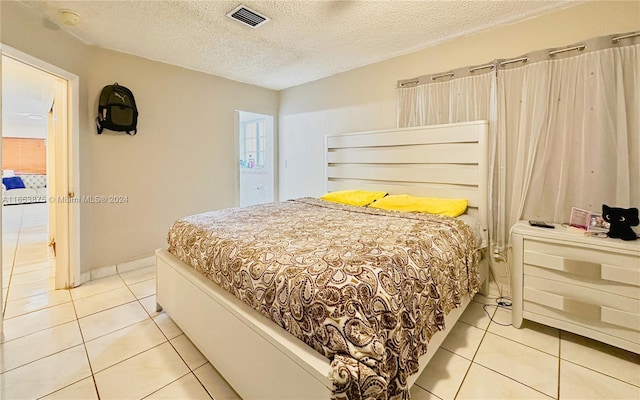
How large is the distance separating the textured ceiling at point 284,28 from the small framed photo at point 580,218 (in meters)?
1.59

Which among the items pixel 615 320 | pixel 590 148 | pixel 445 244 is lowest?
pixel 615 320

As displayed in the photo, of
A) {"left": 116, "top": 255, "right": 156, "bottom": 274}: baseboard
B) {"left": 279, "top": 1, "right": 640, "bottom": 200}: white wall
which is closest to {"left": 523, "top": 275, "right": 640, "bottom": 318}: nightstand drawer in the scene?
{"left": 279, "top": 1, "right": 640, "bottom": 200}: white wall

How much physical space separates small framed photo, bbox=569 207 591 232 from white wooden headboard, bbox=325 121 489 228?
1.92ft

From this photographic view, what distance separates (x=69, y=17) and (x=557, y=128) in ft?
13.3

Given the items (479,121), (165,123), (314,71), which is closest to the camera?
(479,121)

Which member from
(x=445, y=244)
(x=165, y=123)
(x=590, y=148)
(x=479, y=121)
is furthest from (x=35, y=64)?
(x=590, y=148)

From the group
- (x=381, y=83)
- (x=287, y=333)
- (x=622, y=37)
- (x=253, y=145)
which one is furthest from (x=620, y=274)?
(x=253, y=145)

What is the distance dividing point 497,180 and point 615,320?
4.11 feet

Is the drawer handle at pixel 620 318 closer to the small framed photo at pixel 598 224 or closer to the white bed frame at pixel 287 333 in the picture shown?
the small framed photo at pixel 598 224

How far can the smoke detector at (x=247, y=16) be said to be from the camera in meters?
2.22

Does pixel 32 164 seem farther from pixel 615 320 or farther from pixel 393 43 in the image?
pixel 615 320

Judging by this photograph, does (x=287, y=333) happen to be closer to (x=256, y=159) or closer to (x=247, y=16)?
(x=247, y=16)

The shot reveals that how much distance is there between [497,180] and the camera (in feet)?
8.36

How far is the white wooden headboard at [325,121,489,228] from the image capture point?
8.30ft
